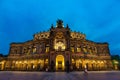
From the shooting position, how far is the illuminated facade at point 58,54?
4669 centimetres

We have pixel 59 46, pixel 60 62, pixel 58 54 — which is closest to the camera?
pixel 58 54

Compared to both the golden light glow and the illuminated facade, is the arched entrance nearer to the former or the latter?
the illuminated facade

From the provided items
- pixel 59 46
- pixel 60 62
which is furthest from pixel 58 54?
pixel 59 46

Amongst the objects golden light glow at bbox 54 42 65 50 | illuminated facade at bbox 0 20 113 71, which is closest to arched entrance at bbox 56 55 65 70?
illuminated facade at bbox 0 20 113 71

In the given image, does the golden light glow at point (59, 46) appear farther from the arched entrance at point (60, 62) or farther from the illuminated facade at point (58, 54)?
the arched entrance at point (60, 62)

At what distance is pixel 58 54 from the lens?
1817 inches

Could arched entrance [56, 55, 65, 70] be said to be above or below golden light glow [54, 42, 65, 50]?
below

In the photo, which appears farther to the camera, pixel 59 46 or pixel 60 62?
pixel 59 46

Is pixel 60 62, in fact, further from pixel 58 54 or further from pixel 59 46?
pixel 59 46

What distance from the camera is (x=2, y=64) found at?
63.7 m

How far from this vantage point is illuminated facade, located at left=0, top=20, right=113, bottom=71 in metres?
46.7

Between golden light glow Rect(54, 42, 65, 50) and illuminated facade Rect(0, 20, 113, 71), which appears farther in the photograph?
golden light glow Rect(54, 42, 65, 50)

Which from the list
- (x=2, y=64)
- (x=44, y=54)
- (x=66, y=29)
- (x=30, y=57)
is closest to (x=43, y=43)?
(x=44, y=54)

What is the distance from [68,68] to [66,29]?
18929 mm
